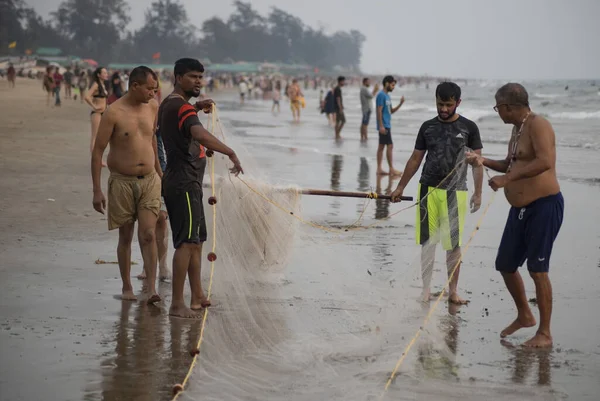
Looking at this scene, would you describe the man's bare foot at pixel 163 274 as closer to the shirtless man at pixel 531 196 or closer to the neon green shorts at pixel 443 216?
the neon green shorts at pixel 443 216

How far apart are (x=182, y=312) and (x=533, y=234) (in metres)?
2.32

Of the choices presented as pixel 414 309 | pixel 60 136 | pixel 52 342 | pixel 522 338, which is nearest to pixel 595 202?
pixel 522 338

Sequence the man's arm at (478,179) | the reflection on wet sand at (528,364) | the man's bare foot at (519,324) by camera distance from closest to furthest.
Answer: the reflection on wet sand at (528,364)
the man's bare foot at (519,324)
the man's arm at (478,179)

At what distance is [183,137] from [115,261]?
210cm

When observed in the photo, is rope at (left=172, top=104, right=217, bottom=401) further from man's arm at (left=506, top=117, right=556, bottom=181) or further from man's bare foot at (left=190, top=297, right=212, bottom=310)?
man's arm at (left=506, top=117, right=556, bottom=181)

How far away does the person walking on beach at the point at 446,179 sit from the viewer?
6082 millimetres

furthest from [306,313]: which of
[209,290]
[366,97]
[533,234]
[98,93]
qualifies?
[366,97]

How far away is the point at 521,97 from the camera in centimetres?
532

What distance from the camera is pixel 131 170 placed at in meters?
6.04

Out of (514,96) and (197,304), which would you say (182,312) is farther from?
(514,96)

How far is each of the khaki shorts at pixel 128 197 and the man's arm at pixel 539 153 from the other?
8.15 feet

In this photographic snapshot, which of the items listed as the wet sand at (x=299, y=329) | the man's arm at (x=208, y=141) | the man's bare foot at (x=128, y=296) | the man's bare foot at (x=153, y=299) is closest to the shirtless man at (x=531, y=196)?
the wet sand at (x=299, y=329)

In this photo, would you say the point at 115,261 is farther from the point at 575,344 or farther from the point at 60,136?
the point at 60,136

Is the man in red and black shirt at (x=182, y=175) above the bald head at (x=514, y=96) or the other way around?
the other way around
